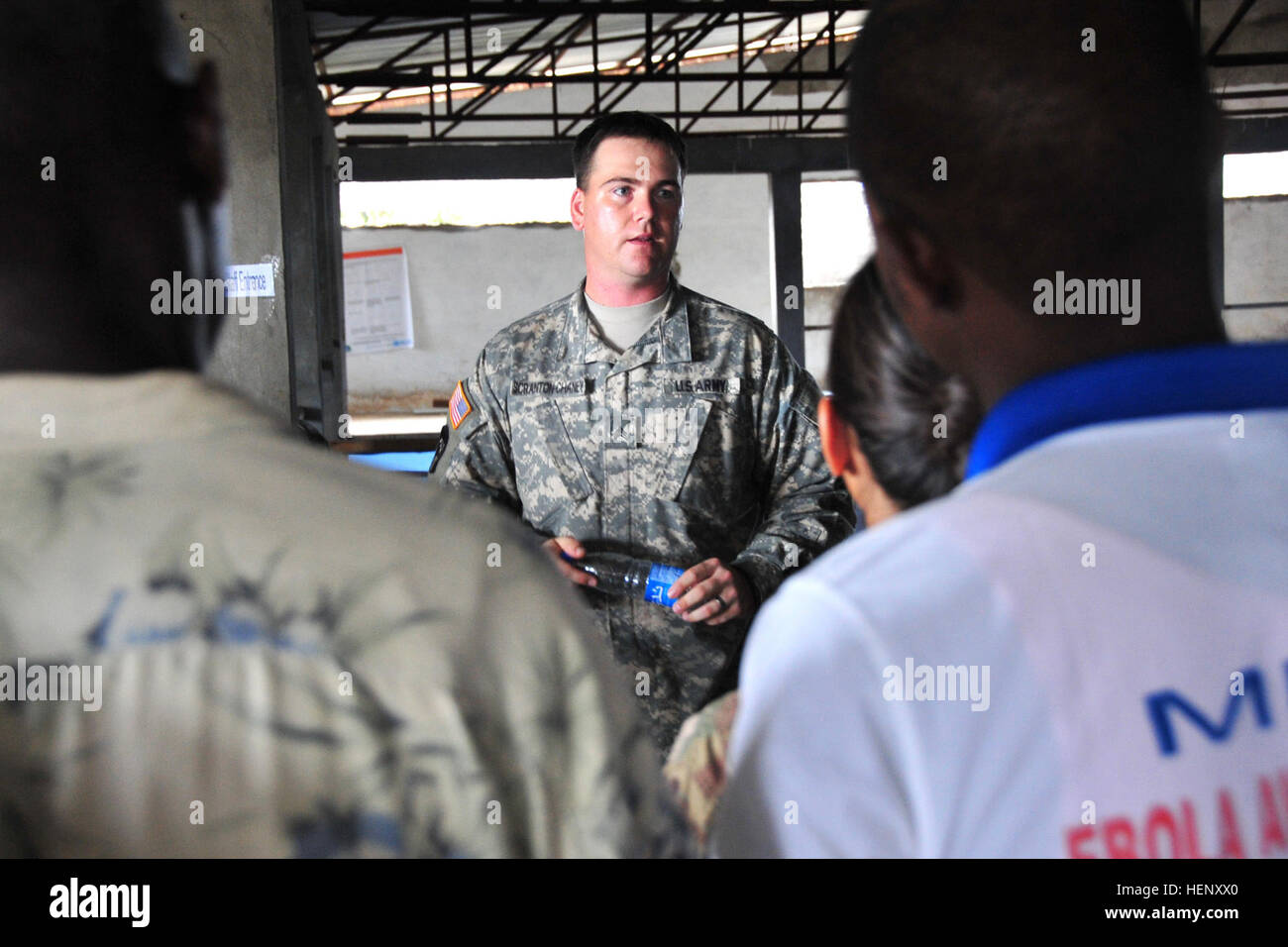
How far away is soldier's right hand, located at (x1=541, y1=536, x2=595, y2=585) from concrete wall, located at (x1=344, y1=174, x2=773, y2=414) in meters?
10.2

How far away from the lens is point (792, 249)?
30.5 ft

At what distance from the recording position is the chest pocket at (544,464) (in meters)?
2.29

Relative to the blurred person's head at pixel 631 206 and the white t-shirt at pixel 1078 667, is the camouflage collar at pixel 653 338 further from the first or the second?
the white t-shirt at pixel 1078 667

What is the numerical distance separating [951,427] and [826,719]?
47 centimetres

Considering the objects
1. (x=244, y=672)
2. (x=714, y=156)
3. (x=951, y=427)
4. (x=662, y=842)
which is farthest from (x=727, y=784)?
(x=714, y=156)

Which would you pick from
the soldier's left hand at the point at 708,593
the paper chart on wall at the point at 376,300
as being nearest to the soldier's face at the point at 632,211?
the soldier's left hand at the point at 708,593

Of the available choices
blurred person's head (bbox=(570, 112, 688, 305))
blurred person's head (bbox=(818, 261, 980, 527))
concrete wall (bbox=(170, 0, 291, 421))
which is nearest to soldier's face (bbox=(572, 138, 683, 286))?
blurred person's head (bbox=(570, 112, 688, 305))

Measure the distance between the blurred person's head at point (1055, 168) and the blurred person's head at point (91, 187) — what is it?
0.51 meters

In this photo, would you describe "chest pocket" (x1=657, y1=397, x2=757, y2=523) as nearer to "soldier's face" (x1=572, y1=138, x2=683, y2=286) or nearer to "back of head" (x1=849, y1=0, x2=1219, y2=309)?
"soldier's face" (x1=572, y1=138, x2=683, y2=286)

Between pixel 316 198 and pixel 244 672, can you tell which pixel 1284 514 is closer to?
pixel 244 672

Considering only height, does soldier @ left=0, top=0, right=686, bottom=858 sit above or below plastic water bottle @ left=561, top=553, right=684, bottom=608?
above

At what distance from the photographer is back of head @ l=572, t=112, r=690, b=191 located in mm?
2373

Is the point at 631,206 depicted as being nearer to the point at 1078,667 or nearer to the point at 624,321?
the point at 624,321
